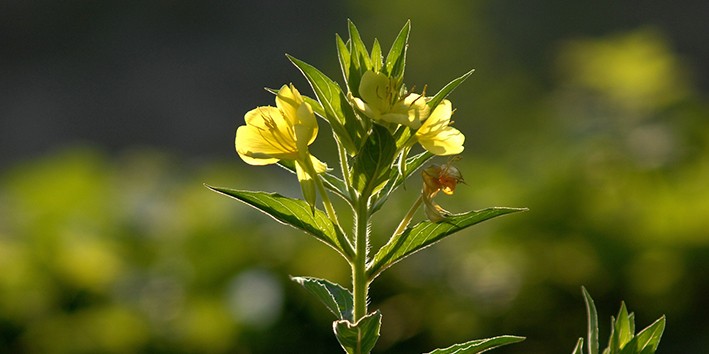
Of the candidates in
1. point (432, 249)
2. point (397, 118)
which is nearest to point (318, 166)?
point (397, 118)

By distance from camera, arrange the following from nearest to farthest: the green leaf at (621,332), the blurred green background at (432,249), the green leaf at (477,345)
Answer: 1. the green leaf at (477,345)
2. the green leaf at (621,332)
3. the blurred green background at (432,249)

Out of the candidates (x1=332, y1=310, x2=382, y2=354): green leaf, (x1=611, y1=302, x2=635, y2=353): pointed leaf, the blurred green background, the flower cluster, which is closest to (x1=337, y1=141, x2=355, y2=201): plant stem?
the flower cluster

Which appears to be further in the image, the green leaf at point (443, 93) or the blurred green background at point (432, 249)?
the blurred green background at point (432, 249)

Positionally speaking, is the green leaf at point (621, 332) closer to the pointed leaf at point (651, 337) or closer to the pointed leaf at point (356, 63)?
the pointed leaf at point (651, 337)

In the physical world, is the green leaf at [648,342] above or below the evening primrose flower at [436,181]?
below

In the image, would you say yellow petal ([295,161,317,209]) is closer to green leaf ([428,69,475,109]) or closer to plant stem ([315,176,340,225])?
plant stem ([315,176,340,225])

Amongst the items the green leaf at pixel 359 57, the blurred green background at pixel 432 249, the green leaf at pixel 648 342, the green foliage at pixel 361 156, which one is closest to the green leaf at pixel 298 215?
the green foliage at pixel 361 156
